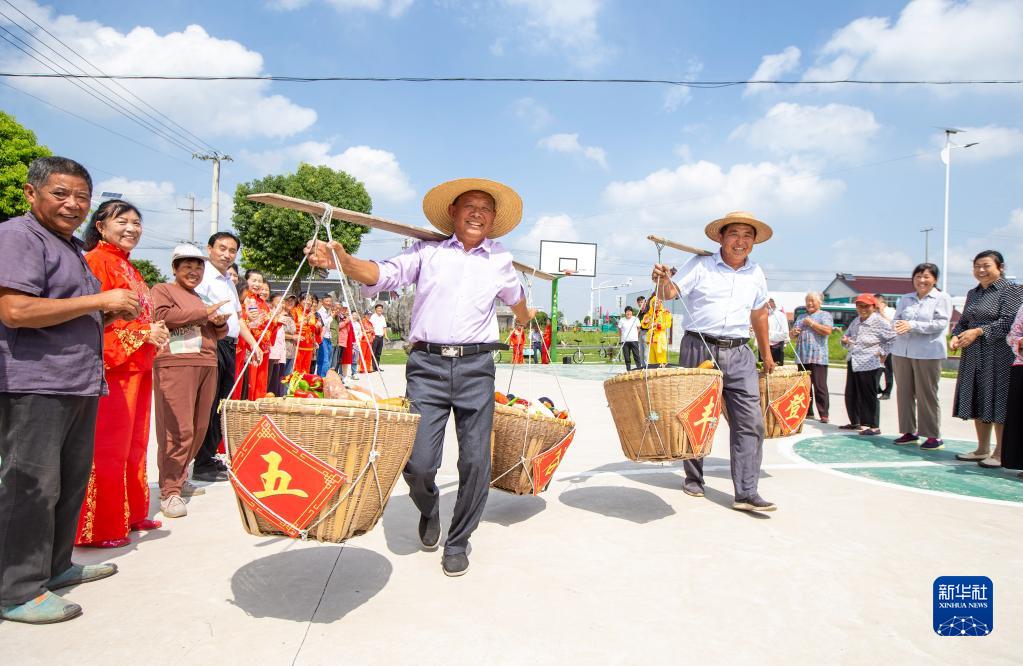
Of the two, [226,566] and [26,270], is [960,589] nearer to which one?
[226,566]

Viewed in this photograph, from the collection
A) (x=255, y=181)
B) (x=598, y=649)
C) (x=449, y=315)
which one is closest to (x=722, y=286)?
(x=449, y=315)

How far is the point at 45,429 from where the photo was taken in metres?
2.55

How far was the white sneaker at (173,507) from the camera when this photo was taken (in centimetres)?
397

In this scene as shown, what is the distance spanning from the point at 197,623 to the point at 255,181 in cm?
3433

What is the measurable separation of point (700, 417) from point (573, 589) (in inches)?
52.1

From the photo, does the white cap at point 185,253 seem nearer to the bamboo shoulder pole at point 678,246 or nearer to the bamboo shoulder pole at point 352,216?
the bamboo shoulder pole at point 352,216

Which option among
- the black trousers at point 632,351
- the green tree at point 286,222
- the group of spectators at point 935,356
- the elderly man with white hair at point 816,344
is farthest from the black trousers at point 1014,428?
the green tree at point 286,222

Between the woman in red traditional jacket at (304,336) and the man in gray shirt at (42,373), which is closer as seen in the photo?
the man in gray shirt at (42,373)

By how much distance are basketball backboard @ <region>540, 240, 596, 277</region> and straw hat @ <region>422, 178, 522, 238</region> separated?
72.8 feet

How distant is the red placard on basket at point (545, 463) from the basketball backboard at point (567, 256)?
2217cm

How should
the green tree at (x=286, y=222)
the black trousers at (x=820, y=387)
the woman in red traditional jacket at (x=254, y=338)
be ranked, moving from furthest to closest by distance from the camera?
the green tree at (x=286, y=222), the black trousers at (x=820, y=387), the woman in red traditional jacket at (x=254, y=338)

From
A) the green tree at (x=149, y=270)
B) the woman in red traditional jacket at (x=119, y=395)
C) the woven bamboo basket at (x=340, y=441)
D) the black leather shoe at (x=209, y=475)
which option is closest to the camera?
the woven bamboo basket at (x=340, y=441)

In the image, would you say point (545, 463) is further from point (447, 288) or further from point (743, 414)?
point (743, 414)

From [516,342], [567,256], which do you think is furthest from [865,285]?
[516,342]
